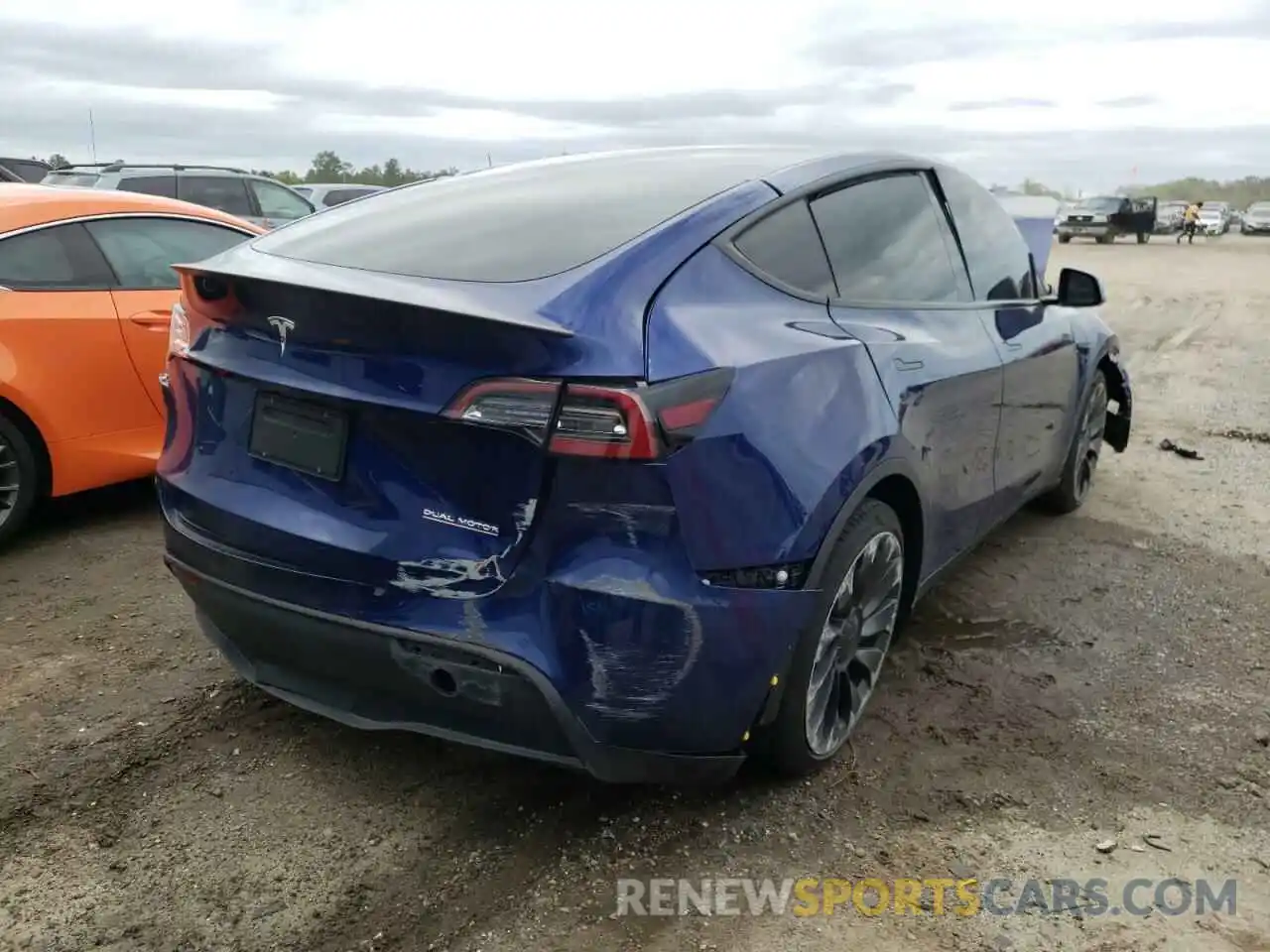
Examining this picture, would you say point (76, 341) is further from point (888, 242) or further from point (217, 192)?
point (217, 192)

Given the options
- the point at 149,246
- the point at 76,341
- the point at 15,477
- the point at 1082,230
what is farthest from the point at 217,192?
the point at 1082,230

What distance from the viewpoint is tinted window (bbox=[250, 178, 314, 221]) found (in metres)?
12.7

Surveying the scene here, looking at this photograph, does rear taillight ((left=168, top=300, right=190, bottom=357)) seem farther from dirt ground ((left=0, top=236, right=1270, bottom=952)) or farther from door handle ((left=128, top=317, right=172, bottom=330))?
door handle ((left=128, top=317, right=172, bottom=330))

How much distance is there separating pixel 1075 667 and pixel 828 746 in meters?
1.27

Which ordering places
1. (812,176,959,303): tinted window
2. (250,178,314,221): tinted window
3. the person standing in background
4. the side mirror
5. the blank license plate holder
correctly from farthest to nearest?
the person standing in background < (250,178,314,221): tinted window < the side mirror < (812,176,959,303): tinted window < the blank license plate holder

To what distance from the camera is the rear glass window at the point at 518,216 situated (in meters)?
2.51

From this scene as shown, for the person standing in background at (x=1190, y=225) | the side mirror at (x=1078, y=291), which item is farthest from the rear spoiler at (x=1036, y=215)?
the person standing in background at (x=1190, y=225)

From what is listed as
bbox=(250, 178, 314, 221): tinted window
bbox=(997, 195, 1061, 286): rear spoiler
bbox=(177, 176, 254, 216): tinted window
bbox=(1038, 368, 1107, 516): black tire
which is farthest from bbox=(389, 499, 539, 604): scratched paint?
bbox=(250, 178, 314, 221): tinted window

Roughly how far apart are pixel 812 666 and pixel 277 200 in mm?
12237

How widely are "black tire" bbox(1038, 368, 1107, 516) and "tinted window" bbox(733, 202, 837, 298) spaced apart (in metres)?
2.50

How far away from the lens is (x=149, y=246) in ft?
16.1

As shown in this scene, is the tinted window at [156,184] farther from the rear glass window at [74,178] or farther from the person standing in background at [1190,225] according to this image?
the person standing in background at [1190,225]

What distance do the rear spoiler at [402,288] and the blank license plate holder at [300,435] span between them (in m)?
0.27

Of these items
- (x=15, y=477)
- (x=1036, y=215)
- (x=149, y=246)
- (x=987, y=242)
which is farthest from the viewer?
(x=1036, y=215)
